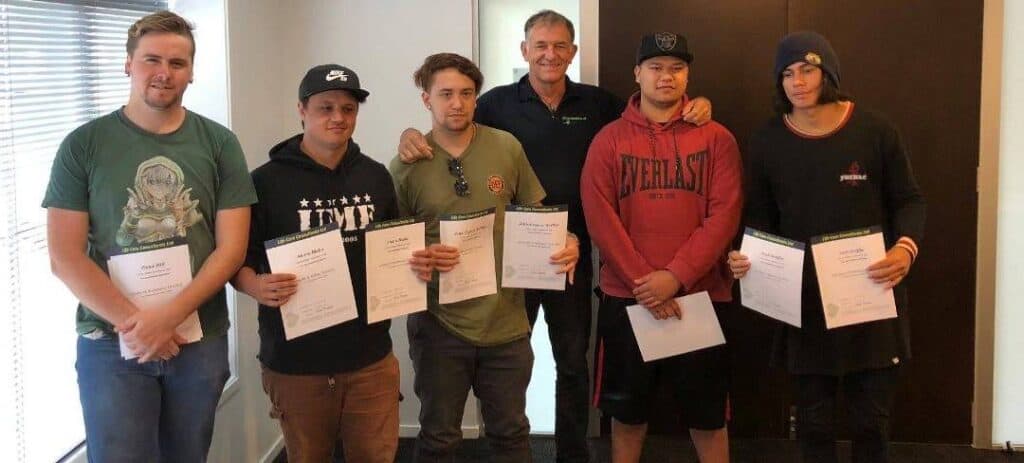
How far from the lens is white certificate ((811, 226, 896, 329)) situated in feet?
7.53

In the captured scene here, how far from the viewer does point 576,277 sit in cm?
301

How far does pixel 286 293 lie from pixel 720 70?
7.14 ft

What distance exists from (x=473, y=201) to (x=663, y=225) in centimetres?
61

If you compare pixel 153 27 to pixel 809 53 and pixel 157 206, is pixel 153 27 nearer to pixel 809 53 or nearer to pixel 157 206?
pixel 157 206

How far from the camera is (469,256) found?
2379 millimetres

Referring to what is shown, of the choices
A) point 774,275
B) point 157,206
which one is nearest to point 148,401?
point 157,206

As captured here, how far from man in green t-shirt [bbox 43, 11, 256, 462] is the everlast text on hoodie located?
0.14 meters

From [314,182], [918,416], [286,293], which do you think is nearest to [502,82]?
[314,182]

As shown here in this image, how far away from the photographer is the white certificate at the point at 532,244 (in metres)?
2.40

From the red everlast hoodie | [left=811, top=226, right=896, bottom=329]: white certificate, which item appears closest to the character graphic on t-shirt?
the red everlast hoodie

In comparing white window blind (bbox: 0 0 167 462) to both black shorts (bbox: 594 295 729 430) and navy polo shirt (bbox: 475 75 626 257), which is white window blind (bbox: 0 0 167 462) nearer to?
navy polo shirt (bbox: 475 75 626 257)

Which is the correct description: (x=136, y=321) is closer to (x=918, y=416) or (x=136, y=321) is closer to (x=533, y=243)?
(x=533, y=243)

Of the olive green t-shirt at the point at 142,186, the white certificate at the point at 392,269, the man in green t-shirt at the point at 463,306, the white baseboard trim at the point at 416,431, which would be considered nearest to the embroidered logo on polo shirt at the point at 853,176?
the man in green t-shirt at the point at 463,306

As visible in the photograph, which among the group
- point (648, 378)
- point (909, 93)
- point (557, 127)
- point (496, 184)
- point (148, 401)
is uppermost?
point (909, 93)
